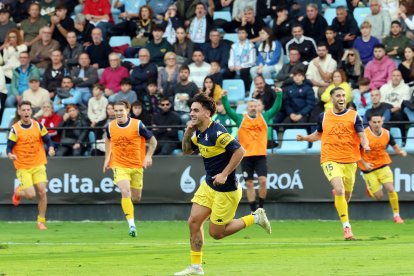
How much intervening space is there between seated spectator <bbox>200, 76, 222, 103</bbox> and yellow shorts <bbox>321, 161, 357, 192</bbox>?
245 inches

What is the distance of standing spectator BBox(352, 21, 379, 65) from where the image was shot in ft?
84.9

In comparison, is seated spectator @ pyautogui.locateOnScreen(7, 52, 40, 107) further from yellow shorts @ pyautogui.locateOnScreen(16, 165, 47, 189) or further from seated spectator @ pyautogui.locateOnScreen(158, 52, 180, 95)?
yellow shorts @ pyautogui.locateOnScreen(16, 165, 47, 189)

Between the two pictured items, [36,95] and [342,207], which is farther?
[36,95]

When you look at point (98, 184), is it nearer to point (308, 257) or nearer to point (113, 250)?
point (113, 250)

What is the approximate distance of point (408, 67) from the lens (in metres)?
24.9

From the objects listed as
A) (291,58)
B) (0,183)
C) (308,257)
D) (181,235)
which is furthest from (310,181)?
(308,257)

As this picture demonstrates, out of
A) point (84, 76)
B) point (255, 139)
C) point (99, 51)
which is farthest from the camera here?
point (99, 51)

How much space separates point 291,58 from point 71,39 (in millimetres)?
5798

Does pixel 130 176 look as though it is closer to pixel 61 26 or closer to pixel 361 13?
pixel 361 13

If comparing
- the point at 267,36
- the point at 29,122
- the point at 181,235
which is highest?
the point at 267,36

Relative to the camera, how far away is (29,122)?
22766mm

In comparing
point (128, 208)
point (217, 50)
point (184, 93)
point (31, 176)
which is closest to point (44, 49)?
point (217, 50)

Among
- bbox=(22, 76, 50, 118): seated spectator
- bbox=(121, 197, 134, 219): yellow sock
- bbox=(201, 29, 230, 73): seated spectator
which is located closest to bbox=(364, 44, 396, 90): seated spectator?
bbox=(201, 29, 230, 73): seated spectator

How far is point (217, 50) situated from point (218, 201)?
13.9 metres
